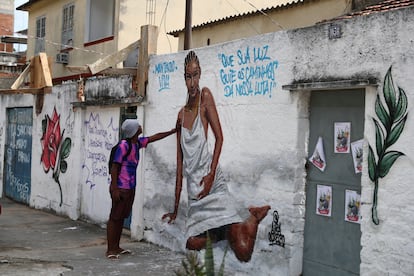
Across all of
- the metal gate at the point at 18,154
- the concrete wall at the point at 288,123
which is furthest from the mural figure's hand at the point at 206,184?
the metal gate at the point at 18,154

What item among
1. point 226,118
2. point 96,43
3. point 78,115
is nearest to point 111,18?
point 96,43

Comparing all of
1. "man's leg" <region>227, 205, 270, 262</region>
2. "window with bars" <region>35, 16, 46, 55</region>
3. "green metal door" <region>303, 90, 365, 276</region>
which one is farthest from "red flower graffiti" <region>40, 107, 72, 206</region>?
"window with bars" <region>35, 16, 46, 55</region>

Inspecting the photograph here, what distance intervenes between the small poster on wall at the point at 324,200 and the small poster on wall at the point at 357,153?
0.44 meters

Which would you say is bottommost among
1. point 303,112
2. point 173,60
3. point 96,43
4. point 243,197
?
point 243,197

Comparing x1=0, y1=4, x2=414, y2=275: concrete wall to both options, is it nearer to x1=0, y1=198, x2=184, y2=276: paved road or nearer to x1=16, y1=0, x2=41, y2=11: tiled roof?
x1=0, y1=198, x2=184, y2=276: paved road

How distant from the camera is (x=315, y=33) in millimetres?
6215

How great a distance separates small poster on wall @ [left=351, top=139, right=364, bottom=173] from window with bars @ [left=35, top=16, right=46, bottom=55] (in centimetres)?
1779

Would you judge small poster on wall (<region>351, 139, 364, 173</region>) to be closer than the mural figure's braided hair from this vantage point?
Yes

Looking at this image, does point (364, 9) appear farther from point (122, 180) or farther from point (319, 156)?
point (122, 180)

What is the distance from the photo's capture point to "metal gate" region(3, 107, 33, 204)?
14.2 m

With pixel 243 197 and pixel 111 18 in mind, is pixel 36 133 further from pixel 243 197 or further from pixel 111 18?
pixel 243 197

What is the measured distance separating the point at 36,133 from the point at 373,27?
9.87m

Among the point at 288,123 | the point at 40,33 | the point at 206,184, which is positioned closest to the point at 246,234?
the point at 206,184

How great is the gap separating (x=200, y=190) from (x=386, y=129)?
3.06 metres
